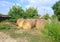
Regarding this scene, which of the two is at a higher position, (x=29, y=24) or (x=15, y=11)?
(x=15, y=11)

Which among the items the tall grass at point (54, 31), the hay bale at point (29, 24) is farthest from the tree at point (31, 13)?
the tall grass at point (54, 31)

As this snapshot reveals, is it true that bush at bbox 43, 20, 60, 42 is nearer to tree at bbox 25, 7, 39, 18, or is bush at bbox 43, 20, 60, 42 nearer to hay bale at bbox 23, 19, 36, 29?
hay bale at bbox 23, 19, 36, 29

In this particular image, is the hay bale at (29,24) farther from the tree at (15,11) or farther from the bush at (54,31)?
the tree at (15,11)

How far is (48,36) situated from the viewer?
1116 cm

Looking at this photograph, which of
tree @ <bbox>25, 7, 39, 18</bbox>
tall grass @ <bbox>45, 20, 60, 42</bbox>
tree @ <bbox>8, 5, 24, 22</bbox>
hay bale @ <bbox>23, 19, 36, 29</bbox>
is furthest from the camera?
tree @ <bbox>25, 7, 39, 18</bbox>

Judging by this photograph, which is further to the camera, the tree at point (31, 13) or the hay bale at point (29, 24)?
the tree at point (31, 13)

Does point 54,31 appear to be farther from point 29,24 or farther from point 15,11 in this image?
point 15,11

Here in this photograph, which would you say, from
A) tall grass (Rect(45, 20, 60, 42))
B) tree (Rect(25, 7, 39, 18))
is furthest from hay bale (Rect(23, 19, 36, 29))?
tree (Rect(25, 7, 39, 18))

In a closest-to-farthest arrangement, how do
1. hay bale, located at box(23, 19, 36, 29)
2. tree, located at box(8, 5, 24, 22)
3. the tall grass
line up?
the tall grass → hay bale, located at box(23, 19, 36, 29) → tree, located at box(8, 5, 24, 22)

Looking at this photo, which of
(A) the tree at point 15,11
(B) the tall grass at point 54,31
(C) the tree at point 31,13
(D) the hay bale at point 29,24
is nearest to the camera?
(B) the tall grass at point 54,31

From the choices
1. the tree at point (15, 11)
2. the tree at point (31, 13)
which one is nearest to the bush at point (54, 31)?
the tree at point (15, 11)

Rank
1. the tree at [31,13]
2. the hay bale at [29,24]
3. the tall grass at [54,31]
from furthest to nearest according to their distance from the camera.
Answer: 1. the tree at [31,13]
2. the hay bale at [29,24]
3. the tall grass at [54,31]

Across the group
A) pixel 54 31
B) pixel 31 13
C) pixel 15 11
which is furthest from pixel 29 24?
pixel 31 13

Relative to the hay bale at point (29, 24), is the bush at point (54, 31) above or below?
above
